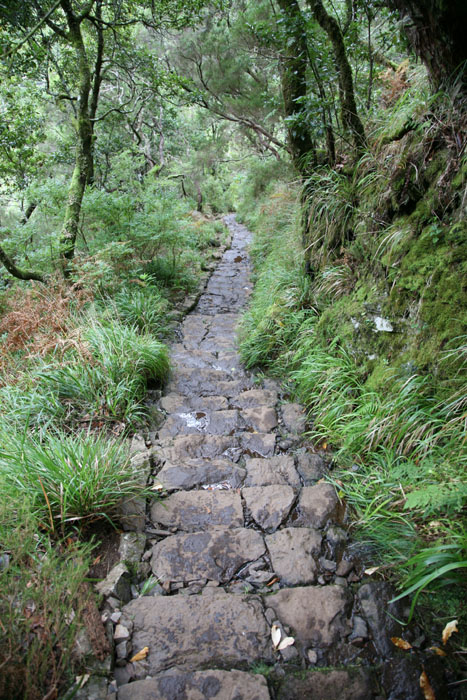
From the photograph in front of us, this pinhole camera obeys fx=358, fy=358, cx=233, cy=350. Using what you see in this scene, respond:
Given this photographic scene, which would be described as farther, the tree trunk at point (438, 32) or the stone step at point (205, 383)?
the stone step at point (205, 383)

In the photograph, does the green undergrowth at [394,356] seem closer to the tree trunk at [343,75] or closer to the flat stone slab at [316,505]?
the flat stone slab at [316,505]

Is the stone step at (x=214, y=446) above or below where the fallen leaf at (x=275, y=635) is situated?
above

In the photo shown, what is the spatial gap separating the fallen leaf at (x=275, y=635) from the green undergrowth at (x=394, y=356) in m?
0.63

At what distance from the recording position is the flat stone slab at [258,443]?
9.59 feet

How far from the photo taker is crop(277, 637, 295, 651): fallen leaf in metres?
1.56

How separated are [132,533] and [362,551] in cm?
133

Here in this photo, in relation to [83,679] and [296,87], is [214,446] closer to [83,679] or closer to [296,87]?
[83,679]

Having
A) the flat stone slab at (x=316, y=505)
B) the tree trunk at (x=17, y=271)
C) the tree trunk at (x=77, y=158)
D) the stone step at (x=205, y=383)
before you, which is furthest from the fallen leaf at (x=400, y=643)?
the tree trunk at (x=77, y=158)

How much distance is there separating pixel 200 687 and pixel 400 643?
2.79ft

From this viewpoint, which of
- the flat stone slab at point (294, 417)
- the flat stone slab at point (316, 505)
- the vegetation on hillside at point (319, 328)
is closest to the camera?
the vegetation on hillside at point (319, 328)

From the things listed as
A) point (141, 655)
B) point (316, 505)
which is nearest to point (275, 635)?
point (141, 655)

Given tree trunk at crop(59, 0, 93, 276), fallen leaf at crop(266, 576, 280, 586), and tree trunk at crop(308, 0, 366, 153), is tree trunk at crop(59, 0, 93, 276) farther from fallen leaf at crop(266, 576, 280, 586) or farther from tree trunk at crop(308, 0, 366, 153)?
fallen leaf at crop(266, 576, 280, 586)

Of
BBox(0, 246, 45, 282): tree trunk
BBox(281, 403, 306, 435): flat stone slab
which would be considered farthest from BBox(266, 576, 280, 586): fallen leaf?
BBox(0, 246, 45, 282): tree trunk

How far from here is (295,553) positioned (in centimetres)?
202
